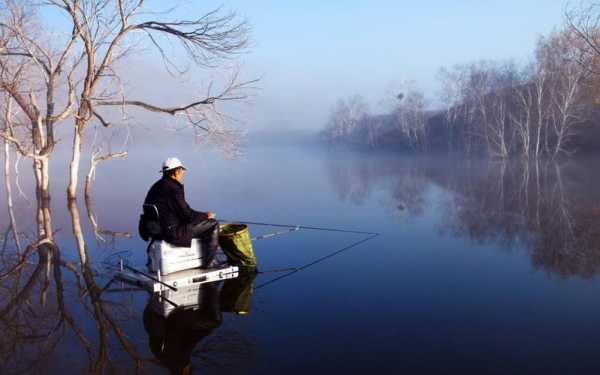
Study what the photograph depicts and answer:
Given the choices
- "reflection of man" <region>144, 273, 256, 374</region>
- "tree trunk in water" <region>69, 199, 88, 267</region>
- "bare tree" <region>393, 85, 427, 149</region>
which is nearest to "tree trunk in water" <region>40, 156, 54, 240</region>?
"tree trunk in water" <region>69, 199, 88, 267</region>

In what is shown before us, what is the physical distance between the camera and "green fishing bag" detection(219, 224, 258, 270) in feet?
22.6

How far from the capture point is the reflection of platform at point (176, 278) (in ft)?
19.5

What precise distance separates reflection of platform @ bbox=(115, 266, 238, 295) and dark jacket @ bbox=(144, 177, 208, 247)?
0.44 meters

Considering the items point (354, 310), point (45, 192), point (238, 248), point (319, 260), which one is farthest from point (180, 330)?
point (45, 192)

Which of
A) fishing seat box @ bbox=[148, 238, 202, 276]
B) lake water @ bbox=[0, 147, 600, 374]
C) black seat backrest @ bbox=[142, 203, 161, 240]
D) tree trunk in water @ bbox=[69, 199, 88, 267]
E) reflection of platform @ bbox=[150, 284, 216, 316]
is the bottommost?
lake water @ bbox=[0, 147, 600, 374]

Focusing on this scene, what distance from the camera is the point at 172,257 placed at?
6.23m

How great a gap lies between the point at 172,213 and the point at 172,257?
64 cm

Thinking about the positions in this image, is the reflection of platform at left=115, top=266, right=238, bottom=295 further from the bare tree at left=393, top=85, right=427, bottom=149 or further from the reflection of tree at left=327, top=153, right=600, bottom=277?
the bare tree at left=393, top=85, right=427, bottom=149

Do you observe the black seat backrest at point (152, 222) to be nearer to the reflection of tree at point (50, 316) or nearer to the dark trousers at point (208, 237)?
the dark trousers at point (208, 237)

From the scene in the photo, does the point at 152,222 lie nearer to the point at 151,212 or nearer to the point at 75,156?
the point at 151,212

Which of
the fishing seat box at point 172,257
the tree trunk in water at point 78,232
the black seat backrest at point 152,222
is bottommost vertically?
the tree trunk in water at point 78,232

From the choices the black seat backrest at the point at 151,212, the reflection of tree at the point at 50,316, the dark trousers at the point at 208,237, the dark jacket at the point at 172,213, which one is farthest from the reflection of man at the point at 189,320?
the black seat backrest at the point at 151,212

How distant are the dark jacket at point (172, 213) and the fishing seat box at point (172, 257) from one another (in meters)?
0.17

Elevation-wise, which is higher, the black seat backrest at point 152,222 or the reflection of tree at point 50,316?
the black seat backrest at point 152,222
